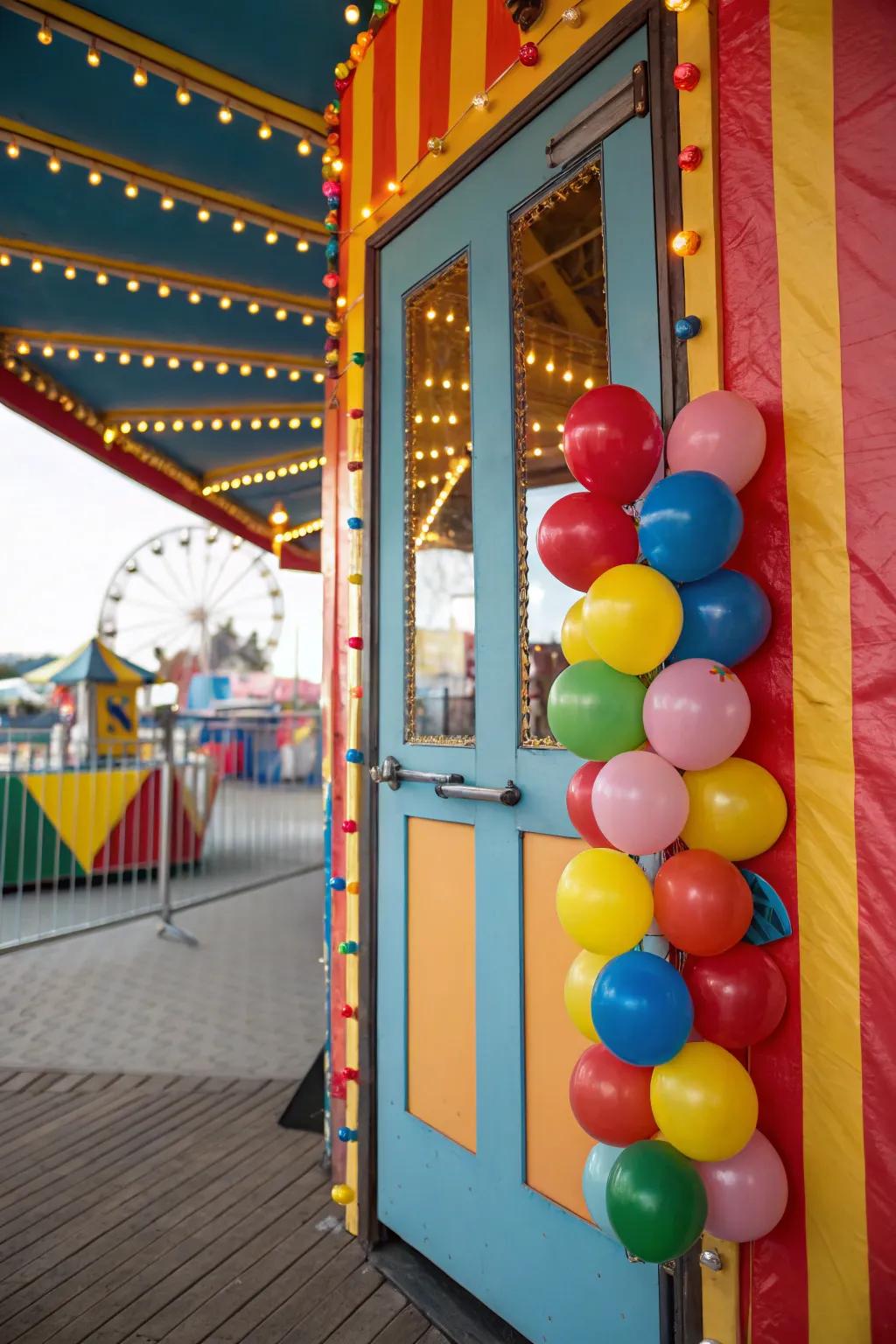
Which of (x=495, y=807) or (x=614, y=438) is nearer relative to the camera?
(x=614, y=438)

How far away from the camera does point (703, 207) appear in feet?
3.98

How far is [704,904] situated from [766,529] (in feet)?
1.70

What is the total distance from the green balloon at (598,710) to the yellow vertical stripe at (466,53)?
137 centimetres

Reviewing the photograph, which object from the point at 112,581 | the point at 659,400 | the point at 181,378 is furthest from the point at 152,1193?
the point at 112,581

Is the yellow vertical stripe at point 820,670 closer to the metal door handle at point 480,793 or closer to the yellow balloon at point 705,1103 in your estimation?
the yellow balloon at point 705,1103

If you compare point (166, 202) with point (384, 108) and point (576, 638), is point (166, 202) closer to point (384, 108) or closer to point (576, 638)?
point (384, 108)

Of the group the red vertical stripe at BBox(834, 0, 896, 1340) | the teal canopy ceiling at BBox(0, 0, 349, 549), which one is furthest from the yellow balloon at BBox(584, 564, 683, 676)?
the teal canopy ceiling at BBox(0, 0, 349, 549)

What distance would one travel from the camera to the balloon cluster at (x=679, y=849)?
3.28ft

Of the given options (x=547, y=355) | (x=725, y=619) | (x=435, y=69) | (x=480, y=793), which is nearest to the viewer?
(x=725, y=619)

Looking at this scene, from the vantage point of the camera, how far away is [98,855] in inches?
203

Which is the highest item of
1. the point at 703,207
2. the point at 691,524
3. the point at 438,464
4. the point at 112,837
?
the point at 438,464

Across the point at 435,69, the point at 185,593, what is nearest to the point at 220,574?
the point at 185,593

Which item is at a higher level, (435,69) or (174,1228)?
(435,69)

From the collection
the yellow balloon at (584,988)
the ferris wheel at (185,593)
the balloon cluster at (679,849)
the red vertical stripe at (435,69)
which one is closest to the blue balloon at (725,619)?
the balloon cluster at (679,849)
